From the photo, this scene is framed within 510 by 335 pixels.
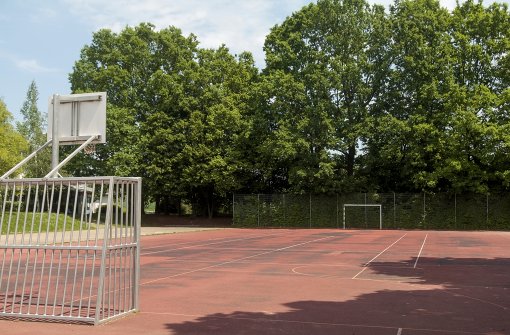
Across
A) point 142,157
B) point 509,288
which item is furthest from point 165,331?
point 142,157

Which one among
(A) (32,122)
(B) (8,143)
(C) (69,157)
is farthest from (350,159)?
(A) (32,122)

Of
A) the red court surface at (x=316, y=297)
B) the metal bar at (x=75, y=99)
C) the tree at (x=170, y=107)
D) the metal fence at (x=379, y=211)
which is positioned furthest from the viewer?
the tree at (x=170, y=107)

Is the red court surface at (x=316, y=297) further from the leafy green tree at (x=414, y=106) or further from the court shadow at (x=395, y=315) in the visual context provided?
the leafy green tree at (x=414, y=106)

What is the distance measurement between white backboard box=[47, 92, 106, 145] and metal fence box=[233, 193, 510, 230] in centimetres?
3434

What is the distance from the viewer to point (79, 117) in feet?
29.9

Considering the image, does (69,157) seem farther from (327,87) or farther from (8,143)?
(8,143)

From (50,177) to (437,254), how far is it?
14.5 metres

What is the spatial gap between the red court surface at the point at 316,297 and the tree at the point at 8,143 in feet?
105

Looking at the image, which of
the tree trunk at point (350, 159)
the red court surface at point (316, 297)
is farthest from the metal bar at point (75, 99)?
the tree trunk at point (350, 159)

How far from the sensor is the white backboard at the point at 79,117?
900 cm

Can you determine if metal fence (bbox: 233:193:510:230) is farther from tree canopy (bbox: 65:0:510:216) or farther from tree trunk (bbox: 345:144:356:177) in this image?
tree trunk (bbox: 345:144:356:177)

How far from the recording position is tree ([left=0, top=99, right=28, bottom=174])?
44.6m

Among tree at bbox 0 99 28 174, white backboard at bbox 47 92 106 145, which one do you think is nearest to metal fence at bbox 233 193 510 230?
tree at bbox 0 99 28 174

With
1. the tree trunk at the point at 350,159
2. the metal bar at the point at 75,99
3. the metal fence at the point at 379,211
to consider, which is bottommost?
the metal fence at the point at 379,211
